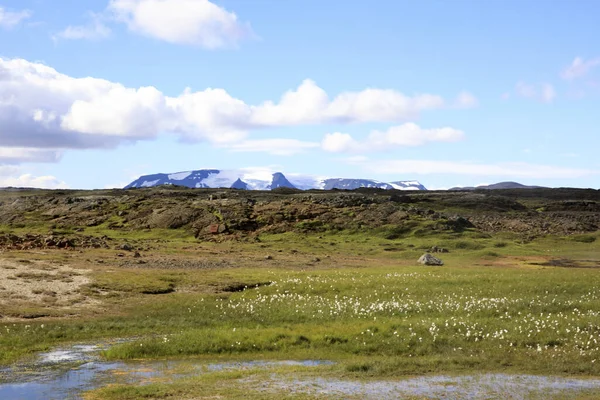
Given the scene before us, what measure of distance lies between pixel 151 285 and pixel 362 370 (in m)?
28.8

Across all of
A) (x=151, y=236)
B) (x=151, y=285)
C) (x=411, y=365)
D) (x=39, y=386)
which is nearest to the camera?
(x=39, y=386)

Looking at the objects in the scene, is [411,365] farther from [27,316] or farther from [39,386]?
[27,316]

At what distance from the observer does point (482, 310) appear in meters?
39.3

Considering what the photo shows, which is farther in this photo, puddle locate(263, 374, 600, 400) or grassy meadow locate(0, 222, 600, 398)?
grassy meadow locate(0, 222, 600, 398)

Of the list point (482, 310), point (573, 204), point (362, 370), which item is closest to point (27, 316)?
point (362, 370)

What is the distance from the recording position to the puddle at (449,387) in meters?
23.4

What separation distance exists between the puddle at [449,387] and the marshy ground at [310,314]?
117mm

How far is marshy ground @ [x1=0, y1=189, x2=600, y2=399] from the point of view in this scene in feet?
86.8

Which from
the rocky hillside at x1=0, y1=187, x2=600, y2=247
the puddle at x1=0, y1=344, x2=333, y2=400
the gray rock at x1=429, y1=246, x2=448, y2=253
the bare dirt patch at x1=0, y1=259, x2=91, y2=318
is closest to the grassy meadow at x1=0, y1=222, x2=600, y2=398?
the bare dirt patch at x1=0, y1=259, x2=91, y2=318

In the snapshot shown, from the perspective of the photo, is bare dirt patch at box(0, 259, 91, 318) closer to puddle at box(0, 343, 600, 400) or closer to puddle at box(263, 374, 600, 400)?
puddle at box(0, 343, 600, 400)

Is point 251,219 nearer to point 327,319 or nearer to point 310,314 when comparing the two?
point 310,314

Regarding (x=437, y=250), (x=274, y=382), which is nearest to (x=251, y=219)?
(x=437, y=250)

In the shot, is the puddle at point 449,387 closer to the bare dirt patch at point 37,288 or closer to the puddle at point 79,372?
the puddle at point 79,372

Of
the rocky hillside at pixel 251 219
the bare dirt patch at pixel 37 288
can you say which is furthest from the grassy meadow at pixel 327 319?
the rocky hillside at pixel 251 219
